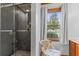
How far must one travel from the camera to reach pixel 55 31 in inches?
62.0

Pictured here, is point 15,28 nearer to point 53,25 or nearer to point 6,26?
point 6,26

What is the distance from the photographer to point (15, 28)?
5.52ft

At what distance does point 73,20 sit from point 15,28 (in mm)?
791

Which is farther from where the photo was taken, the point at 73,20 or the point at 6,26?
the point at 6,26

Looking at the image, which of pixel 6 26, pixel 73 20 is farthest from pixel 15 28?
pixel 73 20

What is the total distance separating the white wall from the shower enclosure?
533 millimetres

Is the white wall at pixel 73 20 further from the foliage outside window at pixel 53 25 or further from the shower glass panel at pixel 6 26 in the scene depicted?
the shower glass panel at pixel 6 26

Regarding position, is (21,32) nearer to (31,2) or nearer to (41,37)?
(41,37)

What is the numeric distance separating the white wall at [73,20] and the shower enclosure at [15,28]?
53 centimetres

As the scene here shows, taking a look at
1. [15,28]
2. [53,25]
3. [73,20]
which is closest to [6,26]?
[15,28]

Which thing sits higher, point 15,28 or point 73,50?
point 15,28

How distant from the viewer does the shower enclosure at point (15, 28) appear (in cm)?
156

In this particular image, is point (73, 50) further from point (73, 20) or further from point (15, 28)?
point (15, 28)

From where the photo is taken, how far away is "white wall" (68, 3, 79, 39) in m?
1.33
